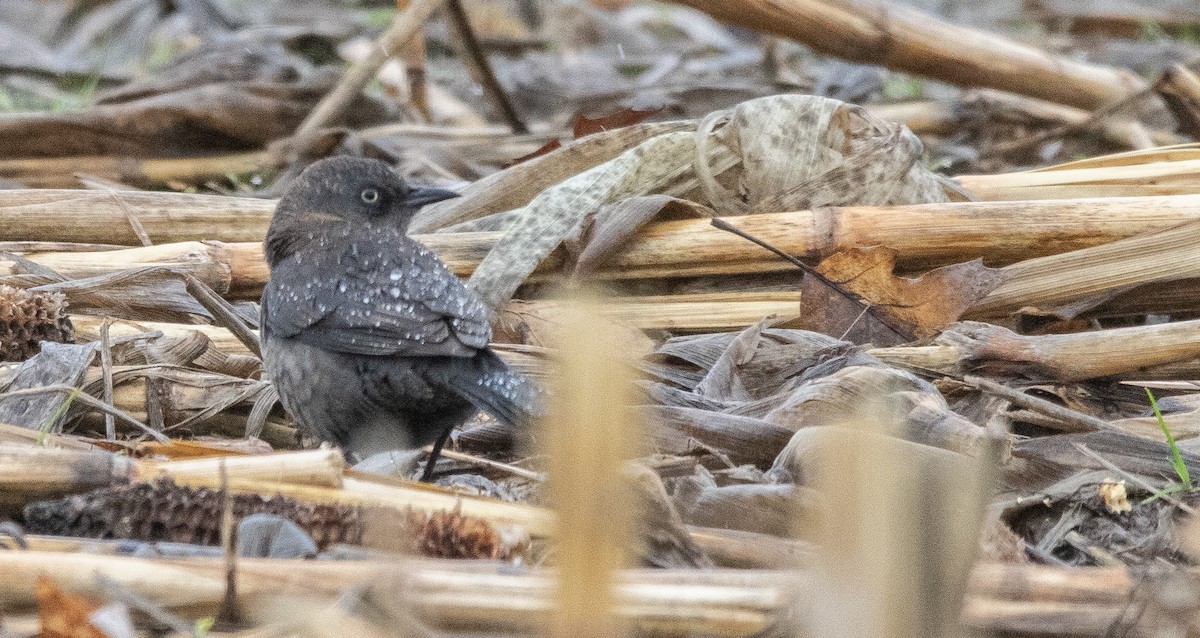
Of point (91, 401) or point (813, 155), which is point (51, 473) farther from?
point (813, 155)

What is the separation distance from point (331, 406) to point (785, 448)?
1199 millimetres

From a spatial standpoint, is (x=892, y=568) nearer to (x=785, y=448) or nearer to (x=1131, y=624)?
(x=1131, y=624)

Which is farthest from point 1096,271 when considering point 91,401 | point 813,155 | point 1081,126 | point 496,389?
point 1081,126

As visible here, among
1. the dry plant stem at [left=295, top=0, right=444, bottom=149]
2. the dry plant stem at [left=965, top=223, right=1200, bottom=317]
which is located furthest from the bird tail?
the dry plant stem at [left=295, top=0, right=444, bottom=149]

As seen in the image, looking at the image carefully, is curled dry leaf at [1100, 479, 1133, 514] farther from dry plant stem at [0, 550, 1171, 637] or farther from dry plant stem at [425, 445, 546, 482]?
dry plant stem at [425, 445, 546, 482]

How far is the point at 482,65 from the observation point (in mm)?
6457

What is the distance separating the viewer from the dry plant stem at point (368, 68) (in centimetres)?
586

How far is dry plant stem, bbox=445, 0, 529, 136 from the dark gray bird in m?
2.87

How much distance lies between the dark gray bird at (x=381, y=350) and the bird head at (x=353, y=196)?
334 millimetres

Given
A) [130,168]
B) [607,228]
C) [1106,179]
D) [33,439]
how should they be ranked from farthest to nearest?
[130,168]
[1106,179]
[607,228]
[33,439]

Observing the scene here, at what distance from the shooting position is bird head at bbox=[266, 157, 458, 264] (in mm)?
4008

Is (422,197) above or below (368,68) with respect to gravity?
below

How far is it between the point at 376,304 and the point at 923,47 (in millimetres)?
3313

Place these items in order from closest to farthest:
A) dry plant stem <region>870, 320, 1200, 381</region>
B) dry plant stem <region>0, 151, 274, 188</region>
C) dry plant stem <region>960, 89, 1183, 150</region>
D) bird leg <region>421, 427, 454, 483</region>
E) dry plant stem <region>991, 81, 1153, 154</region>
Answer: bird leg <region>421, 427, 454, 483</region> → dry plant stem <region>870, 320, 1200, 381</region> → dry plant stem <region>0, 151, 274, 188</region> → dry plant stem <region>991, 81, 1153, 154</region> → dry plant stem <region>960, 89, 1183, 150</region>
